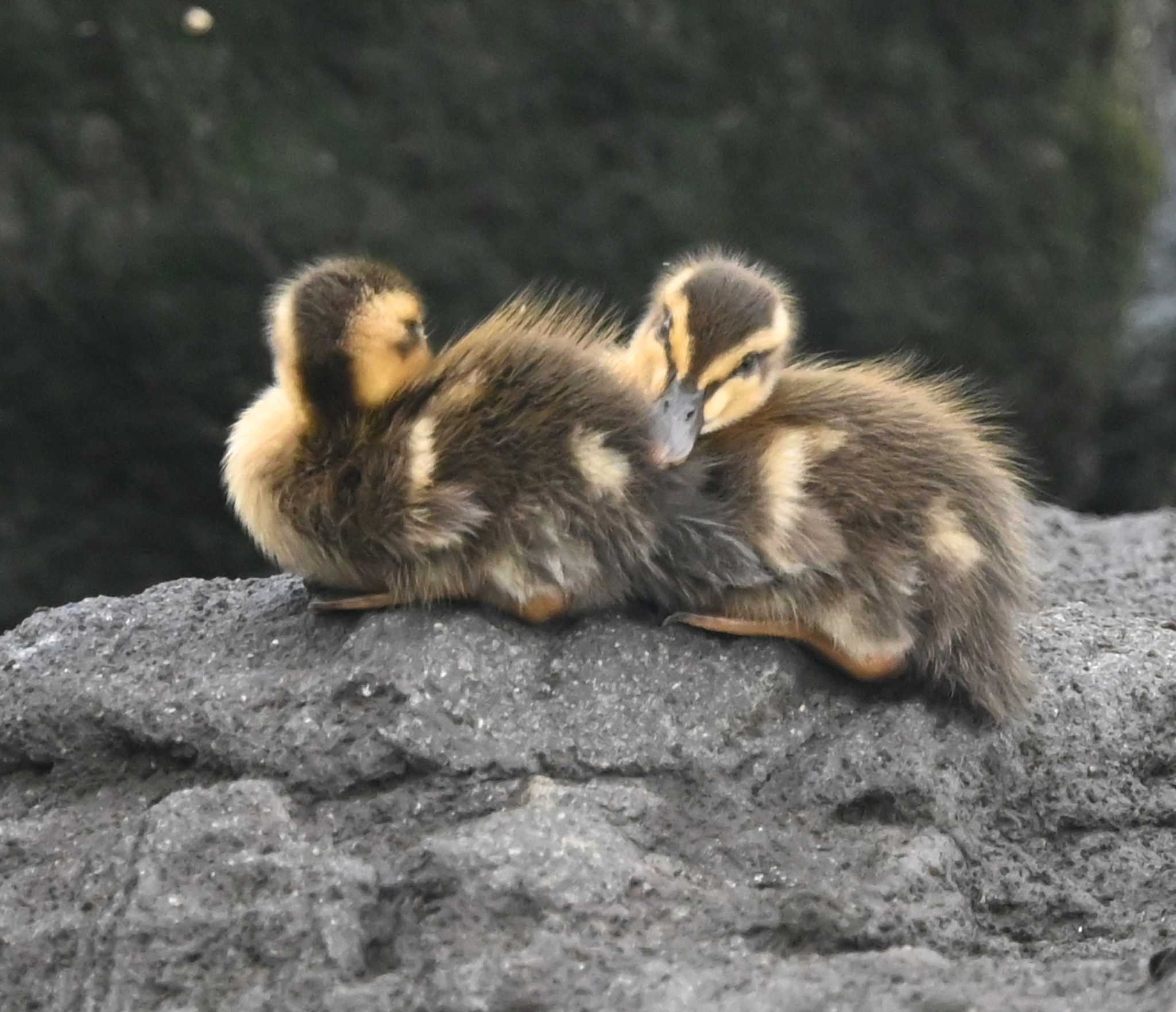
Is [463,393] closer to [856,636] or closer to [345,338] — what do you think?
[345,338]

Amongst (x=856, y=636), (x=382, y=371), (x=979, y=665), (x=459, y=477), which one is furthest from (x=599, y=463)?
(x=979, y=665)

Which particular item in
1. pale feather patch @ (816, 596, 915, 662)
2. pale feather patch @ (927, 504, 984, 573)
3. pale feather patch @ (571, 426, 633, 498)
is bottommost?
pale feather patch @ (816, 596, 915, 662)

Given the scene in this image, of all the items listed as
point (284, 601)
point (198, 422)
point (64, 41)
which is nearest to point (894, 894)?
point (284, 601)

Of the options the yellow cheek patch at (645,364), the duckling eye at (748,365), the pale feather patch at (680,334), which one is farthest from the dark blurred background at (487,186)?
the duckling eye at (748,365)

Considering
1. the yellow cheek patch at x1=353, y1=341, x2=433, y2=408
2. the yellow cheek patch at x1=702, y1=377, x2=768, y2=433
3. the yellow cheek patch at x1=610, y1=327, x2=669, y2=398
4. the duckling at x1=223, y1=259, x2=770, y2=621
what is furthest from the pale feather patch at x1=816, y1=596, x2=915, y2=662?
the yellow cheek patch at x1=353, y1=341, x2=433, y2=408

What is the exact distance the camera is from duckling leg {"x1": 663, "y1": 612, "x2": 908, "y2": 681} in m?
2.72

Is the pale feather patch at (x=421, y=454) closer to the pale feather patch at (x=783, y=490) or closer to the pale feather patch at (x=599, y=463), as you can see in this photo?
the pale feather patch at (x=599, y=463)

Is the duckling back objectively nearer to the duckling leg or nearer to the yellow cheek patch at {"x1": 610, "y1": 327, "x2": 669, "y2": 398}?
the duckling leg

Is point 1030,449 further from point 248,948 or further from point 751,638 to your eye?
point 248,948

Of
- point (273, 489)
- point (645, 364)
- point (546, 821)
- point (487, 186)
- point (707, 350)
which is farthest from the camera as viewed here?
point (487, 186)

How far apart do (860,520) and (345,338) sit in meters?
0.78

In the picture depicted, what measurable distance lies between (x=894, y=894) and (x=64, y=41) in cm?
359

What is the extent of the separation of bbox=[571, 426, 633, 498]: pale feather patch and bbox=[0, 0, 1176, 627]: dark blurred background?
2.66 metres

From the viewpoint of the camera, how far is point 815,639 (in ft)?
9.01
